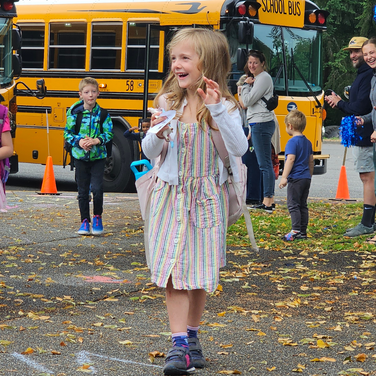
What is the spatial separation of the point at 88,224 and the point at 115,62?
5579 millimetres

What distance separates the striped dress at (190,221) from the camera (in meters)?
4.18

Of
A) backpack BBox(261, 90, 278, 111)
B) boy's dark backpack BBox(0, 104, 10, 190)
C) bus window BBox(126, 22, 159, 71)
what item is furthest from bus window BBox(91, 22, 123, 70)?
boy's dark backpack BBox(0, 104, 10, 190)

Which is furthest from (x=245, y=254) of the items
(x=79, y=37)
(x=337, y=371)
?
(x=79, y=37)

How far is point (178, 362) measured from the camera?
158 inches

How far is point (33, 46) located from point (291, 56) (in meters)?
4.82

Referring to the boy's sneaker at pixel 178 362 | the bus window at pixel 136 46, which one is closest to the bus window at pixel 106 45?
the bus window at pixel 136 46

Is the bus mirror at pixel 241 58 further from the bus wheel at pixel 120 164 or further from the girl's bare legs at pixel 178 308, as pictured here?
the girl's bare legs at pixel 178 308

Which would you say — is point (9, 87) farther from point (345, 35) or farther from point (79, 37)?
point (345, 35)

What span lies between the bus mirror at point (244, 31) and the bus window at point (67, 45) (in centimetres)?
345

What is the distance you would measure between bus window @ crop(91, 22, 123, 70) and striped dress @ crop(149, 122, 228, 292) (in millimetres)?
9643

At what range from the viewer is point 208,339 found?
15.7 feet

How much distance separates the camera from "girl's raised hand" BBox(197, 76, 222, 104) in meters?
3.97

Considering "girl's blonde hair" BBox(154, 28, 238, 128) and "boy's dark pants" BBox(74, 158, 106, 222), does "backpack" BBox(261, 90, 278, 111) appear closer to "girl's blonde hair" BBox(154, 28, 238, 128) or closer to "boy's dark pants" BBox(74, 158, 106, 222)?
"boy's dark pants" BBox(74, 158, 106, 222)

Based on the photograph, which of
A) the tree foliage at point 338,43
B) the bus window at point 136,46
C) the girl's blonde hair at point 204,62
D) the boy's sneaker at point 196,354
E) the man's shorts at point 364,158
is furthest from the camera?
the tree foliage at point 338,43
